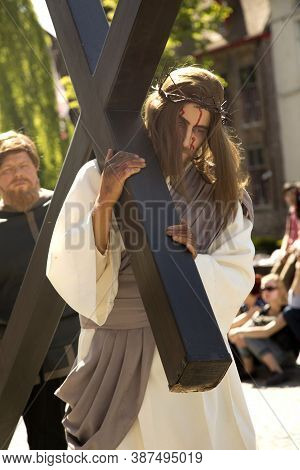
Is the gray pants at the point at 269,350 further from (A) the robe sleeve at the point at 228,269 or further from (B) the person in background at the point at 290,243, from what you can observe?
(A) the robe sleeve at the point at 228,269

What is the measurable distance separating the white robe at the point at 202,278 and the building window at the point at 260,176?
100.0ft

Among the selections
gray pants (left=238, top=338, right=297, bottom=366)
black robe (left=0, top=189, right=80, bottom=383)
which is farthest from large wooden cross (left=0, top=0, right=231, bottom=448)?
gray pants (left=238, top=338, right=297, bottom=366)

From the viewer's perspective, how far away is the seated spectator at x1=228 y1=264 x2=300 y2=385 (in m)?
7.91

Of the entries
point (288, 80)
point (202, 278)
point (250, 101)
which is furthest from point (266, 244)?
point (202, 278)

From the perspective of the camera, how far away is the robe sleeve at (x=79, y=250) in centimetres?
323

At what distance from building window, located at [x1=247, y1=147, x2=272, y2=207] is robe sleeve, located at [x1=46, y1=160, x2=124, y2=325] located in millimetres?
30664

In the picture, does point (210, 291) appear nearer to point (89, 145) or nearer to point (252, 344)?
point (89, 145)

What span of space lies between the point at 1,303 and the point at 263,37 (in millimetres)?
29568

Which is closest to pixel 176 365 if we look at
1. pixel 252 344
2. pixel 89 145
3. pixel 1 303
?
pixel 89 145

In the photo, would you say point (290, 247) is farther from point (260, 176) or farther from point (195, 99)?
point (260, 176)

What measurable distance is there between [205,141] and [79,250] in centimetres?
55

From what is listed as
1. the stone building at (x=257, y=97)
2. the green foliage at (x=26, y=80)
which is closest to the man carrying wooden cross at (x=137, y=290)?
the green foliage at (x=26, y=80)

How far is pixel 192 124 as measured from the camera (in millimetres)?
3217

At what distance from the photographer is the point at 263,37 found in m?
33.1
